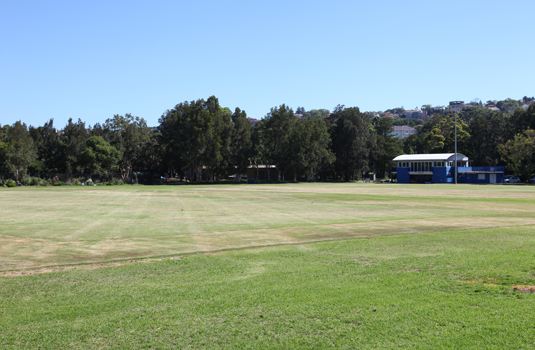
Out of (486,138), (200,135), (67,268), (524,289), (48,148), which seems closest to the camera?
(524,289)

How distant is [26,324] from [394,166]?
131120mm

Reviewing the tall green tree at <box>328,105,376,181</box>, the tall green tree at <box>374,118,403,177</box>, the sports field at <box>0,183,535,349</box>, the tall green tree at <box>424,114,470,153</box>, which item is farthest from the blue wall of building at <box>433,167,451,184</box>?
the sports field at <box>0,183,535,349</box>

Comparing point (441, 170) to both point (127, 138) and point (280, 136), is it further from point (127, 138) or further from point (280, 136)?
point (127, 138)

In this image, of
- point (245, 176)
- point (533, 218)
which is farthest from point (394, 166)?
point (533, 218)

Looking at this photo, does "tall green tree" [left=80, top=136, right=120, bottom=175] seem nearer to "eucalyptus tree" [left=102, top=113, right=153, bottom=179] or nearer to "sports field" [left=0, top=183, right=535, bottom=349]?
"eucalyptus tree" [left=102, top=113, right=153, bottom=179]

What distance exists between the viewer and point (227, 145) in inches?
4114

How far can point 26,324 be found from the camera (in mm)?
6383

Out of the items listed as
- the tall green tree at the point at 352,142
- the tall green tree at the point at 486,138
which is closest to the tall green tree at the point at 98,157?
the tall green tree at the point at 352,142

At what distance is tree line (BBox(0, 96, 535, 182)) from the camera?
96.6 meters

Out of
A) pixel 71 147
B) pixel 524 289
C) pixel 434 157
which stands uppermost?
pixel 71 147

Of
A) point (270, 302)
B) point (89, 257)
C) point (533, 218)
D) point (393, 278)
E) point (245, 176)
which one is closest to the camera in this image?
point (270, 302)

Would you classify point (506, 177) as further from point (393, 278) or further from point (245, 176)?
point (393, 278)

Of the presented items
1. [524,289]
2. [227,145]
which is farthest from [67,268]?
[227,145]

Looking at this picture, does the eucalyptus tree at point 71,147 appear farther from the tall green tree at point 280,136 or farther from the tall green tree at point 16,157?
the tall green tree at point 280,136
